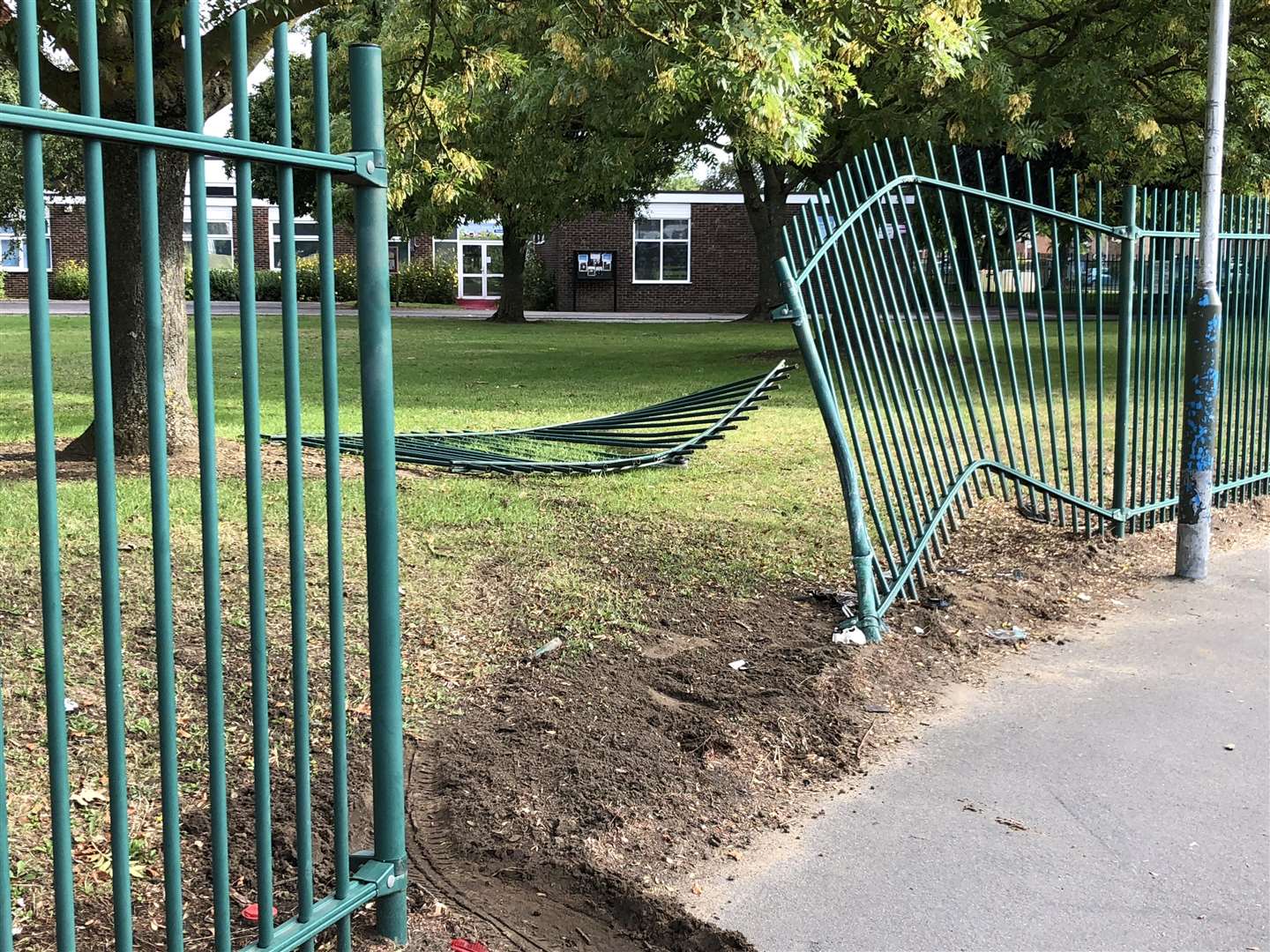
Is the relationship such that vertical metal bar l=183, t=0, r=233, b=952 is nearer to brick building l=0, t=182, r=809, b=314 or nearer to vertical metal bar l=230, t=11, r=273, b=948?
vertical metal bar l=230, t=11, r=273, b=948

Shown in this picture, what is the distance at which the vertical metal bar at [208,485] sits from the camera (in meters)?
2.11

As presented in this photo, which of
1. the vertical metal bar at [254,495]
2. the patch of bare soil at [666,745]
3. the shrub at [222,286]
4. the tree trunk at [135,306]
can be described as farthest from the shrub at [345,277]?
the vertical metal bar at [254,495]

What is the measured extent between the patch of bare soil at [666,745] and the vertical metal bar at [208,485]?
2.79 feet

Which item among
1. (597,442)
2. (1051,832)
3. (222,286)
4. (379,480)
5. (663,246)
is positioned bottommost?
(1051,832)

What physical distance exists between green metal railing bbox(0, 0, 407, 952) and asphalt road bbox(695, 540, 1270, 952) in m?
1.06

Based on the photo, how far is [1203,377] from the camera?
6508 millimetres

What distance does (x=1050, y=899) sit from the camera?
322 cm

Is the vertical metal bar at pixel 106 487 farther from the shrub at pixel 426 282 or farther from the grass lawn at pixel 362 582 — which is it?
the shrub at pixel 426 282

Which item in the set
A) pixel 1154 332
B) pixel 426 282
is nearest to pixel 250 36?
pixel 1154 332

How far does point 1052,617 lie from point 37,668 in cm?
408

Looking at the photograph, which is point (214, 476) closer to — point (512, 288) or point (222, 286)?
point (512, 288)

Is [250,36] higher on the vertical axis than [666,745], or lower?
higher

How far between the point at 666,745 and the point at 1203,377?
3.87 metres

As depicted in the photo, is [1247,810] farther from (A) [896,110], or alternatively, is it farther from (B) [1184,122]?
(B) [1184,122]
